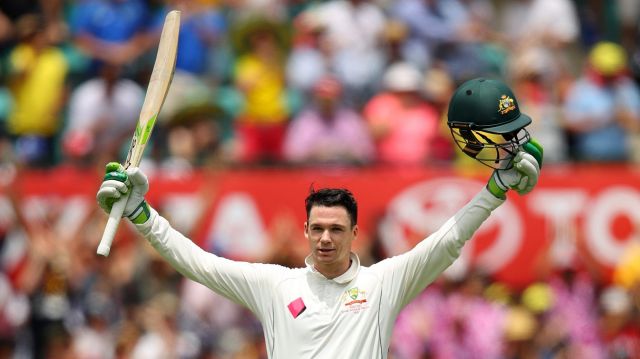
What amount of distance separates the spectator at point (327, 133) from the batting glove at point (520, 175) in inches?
253

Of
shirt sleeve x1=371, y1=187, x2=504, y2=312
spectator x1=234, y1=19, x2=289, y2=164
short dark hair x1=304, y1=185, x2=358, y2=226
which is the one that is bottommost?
shirt sleeve x1=371, y1=187, x2=504, y2=312

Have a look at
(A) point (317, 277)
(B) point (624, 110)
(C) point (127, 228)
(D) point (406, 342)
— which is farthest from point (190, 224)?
(A) point (317, 277)

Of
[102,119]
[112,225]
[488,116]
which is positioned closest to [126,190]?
[112,225]

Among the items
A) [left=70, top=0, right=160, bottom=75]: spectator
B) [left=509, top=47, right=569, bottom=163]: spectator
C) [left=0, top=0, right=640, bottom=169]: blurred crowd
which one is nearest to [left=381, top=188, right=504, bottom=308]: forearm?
[left=0, top=0, right=640, bottom=169]: blurred crowd

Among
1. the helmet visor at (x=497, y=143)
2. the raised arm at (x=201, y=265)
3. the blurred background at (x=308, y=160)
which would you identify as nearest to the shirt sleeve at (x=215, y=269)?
the raised arm at (x=201, y=265)

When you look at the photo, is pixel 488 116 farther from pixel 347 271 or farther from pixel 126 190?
pixel 126 190

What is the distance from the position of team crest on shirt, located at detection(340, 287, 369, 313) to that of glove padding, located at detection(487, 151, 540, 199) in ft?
2.75

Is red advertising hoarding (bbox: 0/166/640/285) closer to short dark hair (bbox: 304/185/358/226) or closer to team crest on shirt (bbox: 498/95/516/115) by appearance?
short dark hair (bbox: 304/185/358/226)

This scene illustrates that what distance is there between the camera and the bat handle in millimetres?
7211

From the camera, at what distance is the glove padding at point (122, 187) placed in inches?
287

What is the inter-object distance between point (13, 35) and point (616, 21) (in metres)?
6.80

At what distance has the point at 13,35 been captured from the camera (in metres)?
16.3

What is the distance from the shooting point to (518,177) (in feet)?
24.2

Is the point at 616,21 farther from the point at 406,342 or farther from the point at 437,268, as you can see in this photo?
the point at 437,268
